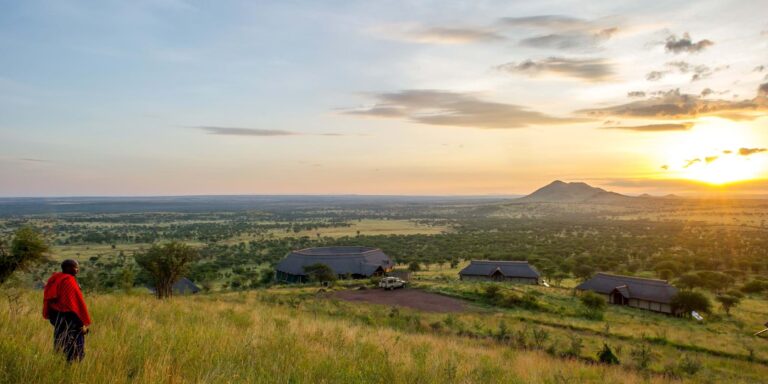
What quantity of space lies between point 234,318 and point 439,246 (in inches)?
3113

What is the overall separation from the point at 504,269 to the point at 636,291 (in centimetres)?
1516

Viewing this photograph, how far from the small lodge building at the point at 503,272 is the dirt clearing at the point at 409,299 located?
1509 cm

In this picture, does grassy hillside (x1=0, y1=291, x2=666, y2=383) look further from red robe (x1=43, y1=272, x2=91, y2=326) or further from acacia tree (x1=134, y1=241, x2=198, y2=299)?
acacia tree (x1=134, y1=241, x2=198, y2=299)

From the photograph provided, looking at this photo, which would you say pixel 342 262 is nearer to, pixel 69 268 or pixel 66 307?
pixel 69 268

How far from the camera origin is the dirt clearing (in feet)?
114

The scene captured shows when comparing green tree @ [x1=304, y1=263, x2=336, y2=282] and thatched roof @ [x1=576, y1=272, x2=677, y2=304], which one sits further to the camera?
green tree @ [x1=304, y1=263, x2=336, y2=282]

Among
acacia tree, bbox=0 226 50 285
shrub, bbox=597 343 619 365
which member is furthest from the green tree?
shrub, bbox=597 343 619 365

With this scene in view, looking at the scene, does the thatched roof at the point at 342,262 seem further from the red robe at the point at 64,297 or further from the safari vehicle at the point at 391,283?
the red robe at the point at 64,297

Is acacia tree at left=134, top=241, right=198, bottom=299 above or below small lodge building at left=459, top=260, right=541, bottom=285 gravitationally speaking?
above

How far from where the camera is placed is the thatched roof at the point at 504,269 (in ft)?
176

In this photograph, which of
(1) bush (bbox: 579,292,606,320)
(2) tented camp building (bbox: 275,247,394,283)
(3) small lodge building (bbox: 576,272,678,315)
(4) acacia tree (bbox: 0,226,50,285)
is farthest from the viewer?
(2) tented camp building (bbox: 275,247,394,283)

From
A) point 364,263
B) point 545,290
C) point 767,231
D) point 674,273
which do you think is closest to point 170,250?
point 364,263

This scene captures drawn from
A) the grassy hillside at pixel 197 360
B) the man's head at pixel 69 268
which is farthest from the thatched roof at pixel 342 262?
the man's head at pixel 69 268

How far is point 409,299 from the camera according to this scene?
3762cm
